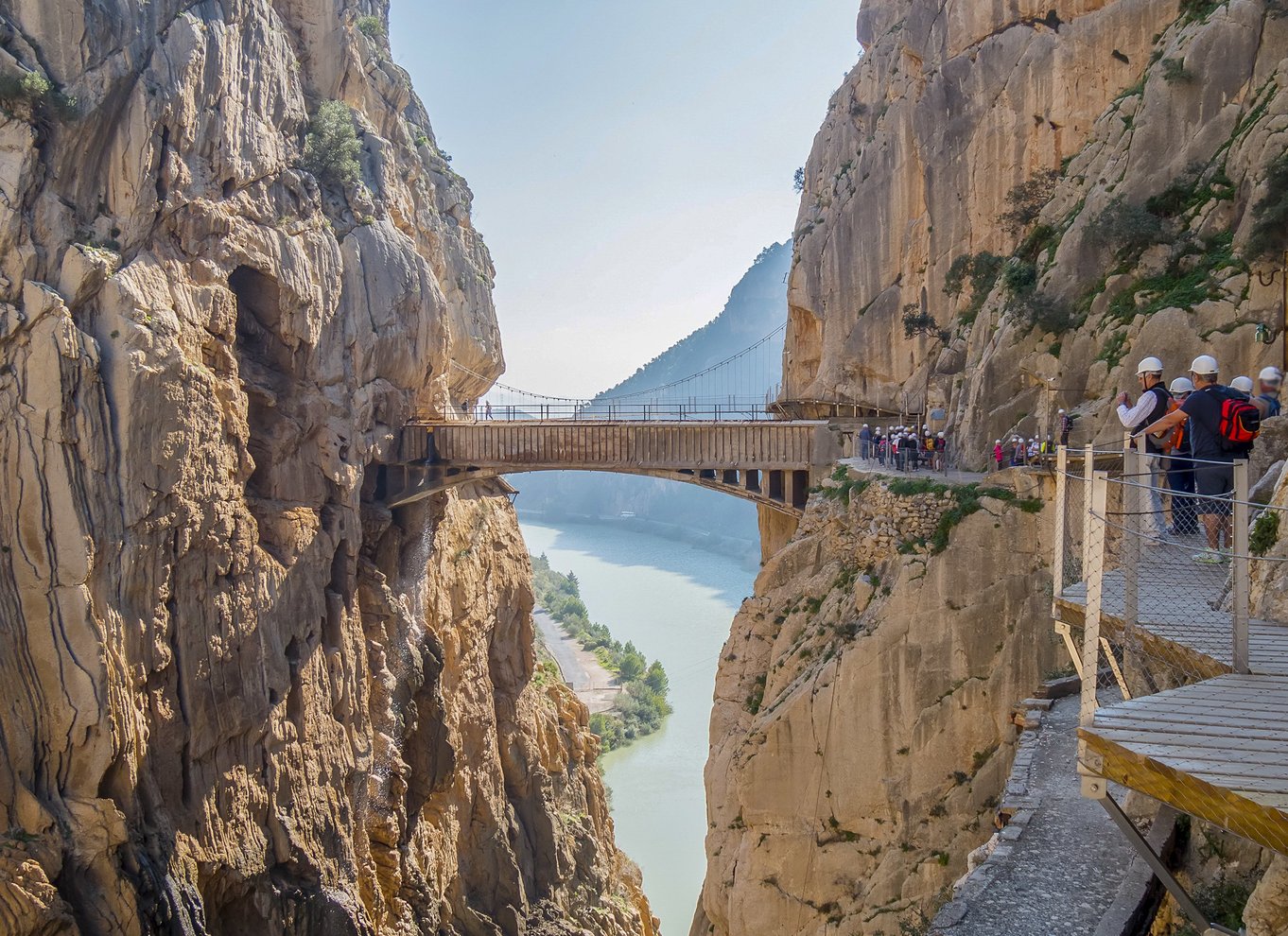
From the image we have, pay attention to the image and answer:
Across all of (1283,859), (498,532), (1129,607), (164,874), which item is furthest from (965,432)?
(498,532)

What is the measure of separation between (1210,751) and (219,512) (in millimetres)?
17474

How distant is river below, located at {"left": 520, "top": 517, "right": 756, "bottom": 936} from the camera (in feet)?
131

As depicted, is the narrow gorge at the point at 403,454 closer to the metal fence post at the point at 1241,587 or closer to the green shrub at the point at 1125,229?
the green shrub at the point at 1125,229

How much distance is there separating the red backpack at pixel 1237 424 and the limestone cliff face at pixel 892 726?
5.92 meters

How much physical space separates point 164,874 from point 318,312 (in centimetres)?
1120

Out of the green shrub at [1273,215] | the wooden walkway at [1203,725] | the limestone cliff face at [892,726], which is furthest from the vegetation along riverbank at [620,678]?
the wooden walkway at [1203,725]

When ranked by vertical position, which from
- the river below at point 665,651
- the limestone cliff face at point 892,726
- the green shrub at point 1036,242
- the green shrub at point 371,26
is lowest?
the river below at point 665,651

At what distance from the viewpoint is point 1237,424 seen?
6727 mm

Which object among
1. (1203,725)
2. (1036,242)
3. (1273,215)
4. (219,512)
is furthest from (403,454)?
(1203,725)

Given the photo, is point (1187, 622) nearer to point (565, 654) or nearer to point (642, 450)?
point (642, 450)

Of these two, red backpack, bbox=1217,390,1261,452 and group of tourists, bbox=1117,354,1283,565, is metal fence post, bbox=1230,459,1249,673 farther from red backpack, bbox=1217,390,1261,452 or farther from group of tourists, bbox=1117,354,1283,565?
red backpack, bbox=1217,390,1261,452

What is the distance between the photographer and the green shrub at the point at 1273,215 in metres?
11.3

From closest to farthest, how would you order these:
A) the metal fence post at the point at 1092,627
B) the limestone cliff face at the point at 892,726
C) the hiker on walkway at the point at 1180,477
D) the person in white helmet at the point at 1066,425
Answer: the metal fence post at the point at 1092,627
the hiker on walkway at the point at 1180,477
the person in white helmet at the point at 1066,425
the limestone cliff face at the point at 892,726

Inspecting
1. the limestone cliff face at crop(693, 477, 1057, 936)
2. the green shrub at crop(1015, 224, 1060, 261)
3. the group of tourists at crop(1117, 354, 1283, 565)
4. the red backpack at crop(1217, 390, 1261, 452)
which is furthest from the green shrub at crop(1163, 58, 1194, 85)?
the red backpack at crop(1217, 390, 1261, 452)
